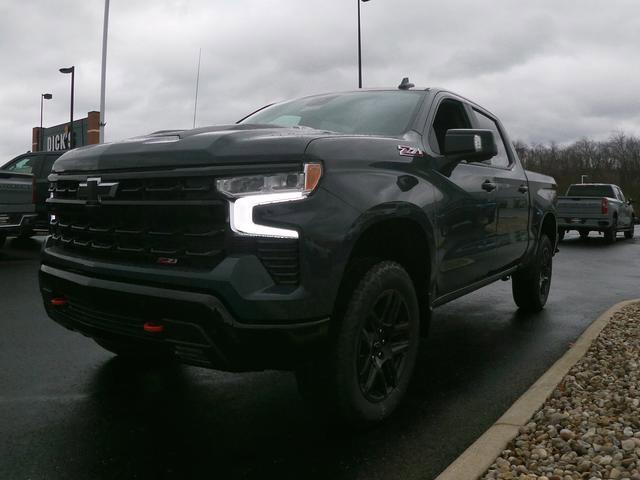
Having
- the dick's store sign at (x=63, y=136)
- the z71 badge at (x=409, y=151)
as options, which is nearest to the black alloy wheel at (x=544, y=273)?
the z71 badge at (x=409, y=151)

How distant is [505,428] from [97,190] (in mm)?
2334

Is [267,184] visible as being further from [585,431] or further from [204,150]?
[585,431]

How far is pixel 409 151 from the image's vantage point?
338 cm

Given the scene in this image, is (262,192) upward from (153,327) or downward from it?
upward

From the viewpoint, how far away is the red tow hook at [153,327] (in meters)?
2.62

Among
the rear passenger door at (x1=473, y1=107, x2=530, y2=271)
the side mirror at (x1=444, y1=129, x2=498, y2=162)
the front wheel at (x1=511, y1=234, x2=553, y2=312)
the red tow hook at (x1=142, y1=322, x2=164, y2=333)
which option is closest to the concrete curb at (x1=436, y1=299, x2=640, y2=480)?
the rear passenger door at (x1=473, y1=107, x2=530, y2=271)

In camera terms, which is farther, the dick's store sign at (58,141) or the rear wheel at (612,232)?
the dick's store sign at (58,141)

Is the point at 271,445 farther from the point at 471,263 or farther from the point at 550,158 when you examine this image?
the point at 550,158

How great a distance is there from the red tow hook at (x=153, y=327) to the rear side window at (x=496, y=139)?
3098 mm

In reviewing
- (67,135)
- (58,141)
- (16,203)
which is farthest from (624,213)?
(58,141)

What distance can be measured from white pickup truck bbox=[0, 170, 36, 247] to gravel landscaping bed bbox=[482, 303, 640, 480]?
9375 millimetres

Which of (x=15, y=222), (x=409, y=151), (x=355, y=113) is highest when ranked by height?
(x=355, y=113)

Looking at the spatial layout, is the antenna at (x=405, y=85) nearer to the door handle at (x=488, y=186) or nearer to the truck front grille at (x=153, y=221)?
the door handle at (x=488, y=186)

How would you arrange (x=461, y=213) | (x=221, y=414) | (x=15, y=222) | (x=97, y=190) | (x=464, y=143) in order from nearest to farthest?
(x=97, y=190) → (x=221, y=414) → (x=464, y=143) → (x=461, y=213) → (x=15, y=222)
